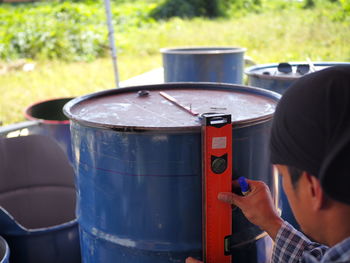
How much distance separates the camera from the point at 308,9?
13852 mm

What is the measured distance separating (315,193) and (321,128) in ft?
0.51

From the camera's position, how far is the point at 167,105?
1.64 m

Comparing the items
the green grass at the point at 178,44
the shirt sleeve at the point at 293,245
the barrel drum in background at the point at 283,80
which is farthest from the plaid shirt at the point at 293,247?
the green grass at the point at 178,44

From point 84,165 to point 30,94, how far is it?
6.05m

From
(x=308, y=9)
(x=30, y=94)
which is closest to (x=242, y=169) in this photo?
(x=30, y=94)

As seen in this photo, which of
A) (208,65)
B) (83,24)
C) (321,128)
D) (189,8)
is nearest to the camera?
(321,128)

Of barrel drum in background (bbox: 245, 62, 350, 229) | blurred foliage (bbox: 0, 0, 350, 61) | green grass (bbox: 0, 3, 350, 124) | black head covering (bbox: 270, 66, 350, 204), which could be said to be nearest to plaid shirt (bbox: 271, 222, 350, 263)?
black head covering (bbox: 270, 66, 350, 204)

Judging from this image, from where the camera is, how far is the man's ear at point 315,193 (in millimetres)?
852

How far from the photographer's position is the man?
0.79 metres

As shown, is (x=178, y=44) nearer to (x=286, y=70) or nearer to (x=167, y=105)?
(x=286, y=70)

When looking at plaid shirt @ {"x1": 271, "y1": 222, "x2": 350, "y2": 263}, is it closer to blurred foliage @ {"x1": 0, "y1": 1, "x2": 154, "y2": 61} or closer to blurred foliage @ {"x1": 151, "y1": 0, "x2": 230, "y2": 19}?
blurred foliage @ {"x1": 0, "y1": 1, "x2": 154, "y2": 61}

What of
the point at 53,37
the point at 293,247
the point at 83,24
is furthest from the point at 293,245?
the point at 83,24

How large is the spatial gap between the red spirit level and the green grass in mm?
4955

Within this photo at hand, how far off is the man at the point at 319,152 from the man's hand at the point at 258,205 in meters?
0.30
